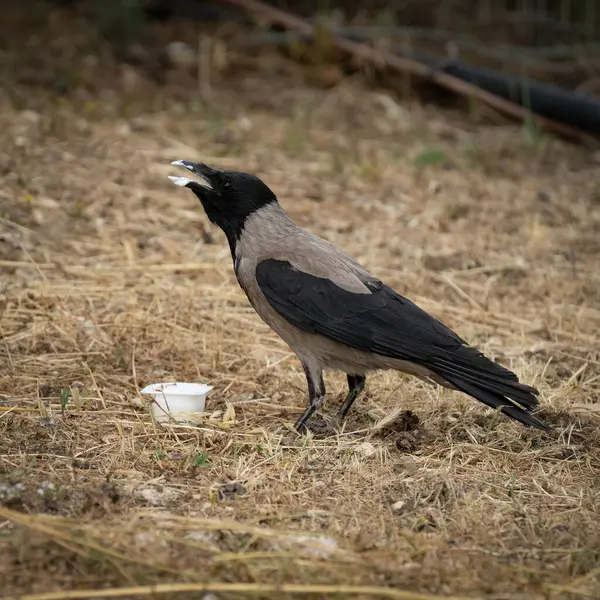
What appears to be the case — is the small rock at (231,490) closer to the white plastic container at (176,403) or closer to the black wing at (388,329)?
the white plastic container at (176,403)

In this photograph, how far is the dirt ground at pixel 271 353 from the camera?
320cm

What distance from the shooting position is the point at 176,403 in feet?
14.5

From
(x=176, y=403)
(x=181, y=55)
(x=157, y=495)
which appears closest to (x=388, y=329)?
(x=176, y=403)

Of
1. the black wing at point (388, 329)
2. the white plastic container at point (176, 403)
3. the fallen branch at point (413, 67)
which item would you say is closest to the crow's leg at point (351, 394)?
the black wing at point (388, 329)

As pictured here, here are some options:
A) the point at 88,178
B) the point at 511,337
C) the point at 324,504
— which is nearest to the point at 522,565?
the point at 324,504

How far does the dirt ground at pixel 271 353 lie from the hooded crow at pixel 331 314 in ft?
0.87

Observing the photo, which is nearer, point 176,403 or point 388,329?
point 388,329

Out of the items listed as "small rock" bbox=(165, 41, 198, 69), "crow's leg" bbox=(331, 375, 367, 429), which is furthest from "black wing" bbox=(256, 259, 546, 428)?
"small rock" bbox=(165, 41, 198, 69)

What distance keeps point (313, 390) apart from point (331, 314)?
383 mm

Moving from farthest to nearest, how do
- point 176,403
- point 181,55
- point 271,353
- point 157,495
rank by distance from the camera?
1. point 181,55
2. point 271,353
3. point 176,403
4. point 157,495

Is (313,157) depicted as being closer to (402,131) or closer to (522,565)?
(402,131)

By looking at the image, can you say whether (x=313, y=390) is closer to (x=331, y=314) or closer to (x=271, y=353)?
(x=331, y=314)

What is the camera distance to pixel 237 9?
1092cm

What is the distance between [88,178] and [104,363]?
256 cm
